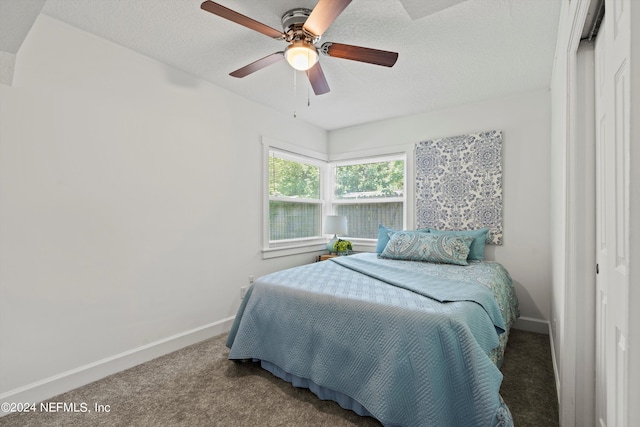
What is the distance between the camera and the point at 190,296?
2.77m

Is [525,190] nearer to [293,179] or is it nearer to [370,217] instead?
[370,217]

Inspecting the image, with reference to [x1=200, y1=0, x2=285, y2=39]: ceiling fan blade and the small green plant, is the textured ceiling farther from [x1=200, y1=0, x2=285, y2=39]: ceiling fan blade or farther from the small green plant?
the small green plant

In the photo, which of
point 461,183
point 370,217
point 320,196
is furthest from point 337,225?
point 461,183

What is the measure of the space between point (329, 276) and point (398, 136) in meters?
2.36

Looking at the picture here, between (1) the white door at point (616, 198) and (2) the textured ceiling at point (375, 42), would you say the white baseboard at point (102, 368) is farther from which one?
(1) the white door at point (616, 198)

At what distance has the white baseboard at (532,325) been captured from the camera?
2.96m

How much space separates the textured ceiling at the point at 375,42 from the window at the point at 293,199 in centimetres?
88

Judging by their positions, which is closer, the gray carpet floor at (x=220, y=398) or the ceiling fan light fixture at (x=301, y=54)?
the gray carpet floor at (x=220, y=398)

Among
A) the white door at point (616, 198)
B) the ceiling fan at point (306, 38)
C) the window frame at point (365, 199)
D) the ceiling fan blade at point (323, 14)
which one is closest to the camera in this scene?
the white door at point (616, 198)

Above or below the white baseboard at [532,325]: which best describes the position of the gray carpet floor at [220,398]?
below

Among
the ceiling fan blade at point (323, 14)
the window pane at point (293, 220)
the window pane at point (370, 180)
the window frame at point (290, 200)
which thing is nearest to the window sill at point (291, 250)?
the window frame at point (290, 200)

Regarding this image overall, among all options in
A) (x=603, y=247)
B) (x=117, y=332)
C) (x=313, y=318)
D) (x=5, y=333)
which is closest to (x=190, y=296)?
(x=117, y=332)

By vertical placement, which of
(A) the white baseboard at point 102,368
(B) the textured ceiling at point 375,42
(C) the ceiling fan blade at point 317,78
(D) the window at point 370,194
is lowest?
(A) the white baseboard at point 102,368

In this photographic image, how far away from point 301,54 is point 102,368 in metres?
2.59
